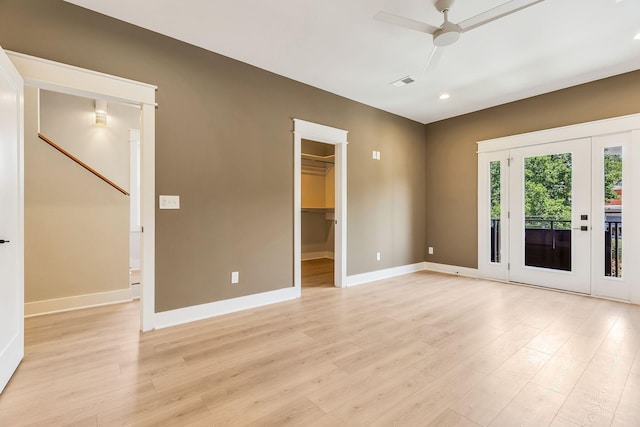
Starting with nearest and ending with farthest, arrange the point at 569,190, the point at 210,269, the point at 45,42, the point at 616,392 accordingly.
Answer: the point at 616,392
the point at 45,42
the point at 210,269
the point at 569,190

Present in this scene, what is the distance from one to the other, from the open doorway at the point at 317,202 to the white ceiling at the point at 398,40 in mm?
2838

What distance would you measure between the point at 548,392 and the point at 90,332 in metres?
3.73

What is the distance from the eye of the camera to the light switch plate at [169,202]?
291 cm

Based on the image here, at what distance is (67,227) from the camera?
3406 millimetres

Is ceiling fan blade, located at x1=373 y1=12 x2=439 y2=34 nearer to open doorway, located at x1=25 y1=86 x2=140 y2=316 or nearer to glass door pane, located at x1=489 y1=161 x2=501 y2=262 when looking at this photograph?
open doorway, located at x1=25 y1=86 x2=140 y2=316

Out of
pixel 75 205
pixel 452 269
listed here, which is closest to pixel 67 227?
pixel 75 205

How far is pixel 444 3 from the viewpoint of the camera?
2.41 metres

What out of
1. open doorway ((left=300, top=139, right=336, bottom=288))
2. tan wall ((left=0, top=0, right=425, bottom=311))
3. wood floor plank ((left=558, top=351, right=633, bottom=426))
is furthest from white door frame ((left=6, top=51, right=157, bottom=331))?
open doorway ((left=300, top=139, right=336, bottom=288))

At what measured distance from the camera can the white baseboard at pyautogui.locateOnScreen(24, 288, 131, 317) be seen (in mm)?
3135

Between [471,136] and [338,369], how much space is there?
478 centimetres

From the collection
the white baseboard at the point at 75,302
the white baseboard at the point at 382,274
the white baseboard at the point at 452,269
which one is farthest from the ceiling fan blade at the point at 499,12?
the white baseboard at the point at 75,302

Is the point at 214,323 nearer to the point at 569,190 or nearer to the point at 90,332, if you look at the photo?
the point at 90,332

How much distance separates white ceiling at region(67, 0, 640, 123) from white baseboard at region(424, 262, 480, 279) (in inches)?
118

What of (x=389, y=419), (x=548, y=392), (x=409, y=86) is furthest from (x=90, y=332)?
(x=409, y=86)
